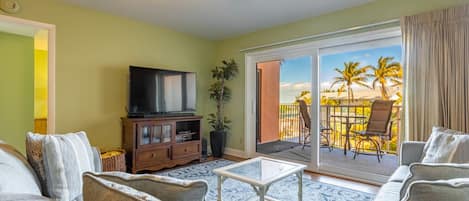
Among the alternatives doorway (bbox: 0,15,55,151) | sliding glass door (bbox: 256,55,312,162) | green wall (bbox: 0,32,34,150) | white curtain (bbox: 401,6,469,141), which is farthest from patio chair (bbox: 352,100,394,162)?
green wall (bbox: 0,32,34,150)

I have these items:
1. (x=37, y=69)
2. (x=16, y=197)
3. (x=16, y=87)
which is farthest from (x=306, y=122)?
(x=37, y=69)

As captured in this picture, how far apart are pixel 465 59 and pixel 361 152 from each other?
2218 millimetres

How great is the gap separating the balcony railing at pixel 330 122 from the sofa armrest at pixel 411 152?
1.56 m

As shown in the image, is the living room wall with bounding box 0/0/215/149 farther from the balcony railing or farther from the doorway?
the balcony railing

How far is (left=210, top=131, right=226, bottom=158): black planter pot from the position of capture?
14.9 feet

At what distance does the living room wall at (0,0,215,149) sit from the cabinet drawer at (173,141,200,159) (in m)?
0.87

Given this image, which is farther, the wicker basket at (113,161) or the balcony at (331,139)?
the balcony at (331,139)

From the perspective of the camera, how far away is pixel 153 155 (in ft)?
11.9

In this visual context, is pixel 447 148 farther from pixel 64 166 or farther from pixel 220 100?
pixel 220 100

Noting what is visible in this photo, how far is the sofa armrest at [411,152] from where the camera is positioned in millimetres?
2207

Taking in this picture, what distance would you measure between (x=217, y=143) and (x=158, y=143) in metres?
1.20

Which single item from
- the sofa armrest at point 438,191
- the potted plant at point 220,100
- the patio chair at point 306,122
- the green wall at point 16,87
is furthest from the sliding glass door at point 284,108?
the green wall at point 16,87

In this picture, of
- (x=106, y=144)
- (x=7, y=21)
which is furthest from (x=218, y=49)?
(x=7, y=21)

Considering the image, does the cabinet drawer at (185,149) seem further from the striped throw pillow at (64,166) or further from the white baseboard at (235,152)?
the striped throw pillow at (64,166)
